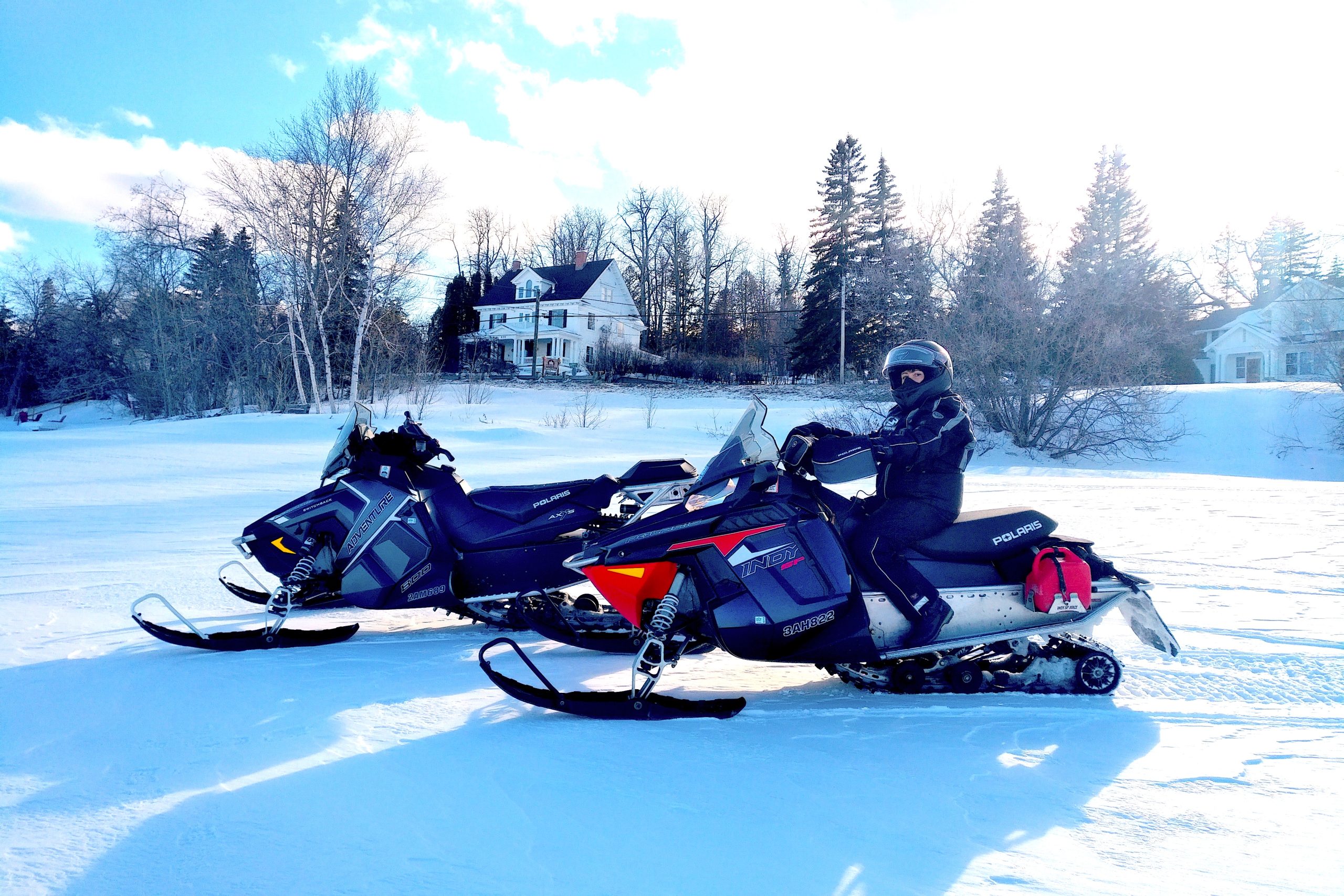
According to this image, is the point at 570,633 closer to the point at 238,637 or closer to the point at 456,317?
the point at 238,637

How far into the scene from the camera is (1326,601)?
4.77 meters

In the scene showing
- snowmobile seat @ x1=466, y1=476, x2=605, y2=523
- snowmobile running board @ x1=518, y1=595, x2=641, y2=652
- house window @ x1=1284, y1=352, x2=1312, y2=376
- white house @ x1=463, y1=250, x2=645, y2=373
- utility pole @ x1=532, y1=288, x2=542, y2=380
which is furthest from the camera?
white house @ x1=463, y1=250, x2=645, y2=373

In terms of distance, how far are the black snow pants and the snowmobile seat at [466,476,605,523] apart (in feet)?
5.15

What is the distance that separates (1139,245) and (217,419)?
4141 centimetres

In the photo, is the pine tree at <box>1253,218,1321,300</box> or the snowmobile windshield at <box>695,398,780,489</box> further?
the pine tree at <box>1253,218,1321,300</box>

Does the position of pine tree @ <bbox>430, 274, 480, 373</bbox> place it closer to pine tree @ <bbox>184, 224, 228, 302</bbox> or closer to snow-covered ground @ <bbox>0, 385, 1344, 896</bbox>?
pine tree @ <bbox>184, 224, 228, 302</bbox>

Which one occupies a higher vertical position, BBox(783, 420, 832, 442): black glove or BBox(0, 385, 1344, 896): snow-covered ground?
BBox(783, 420, 832, 442): black glove

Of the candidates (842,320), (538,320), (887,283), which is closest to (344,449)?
(887,283)

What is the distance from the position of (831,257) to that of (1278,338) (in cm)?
1768

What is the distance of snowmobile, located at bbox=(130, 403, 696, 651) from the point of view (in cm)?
434

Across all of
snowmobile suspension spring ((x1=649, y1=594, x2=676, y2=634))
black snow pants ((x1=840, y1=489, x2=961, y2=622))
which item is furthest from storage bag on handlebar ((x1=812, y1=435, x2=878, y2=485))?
snowmobile suspension spring ((x1=649, y1=594, x2=676, y2=634))

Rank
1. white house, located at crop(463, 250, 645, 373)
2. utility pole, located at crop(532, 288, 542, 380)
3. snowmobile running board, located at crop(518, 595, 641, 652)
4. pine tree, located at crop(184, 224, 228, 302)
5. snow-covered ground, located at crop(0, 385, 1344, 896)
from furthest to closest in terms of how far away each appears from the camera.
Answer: white house, located at crop(463, 250, 645, 373) < utility pole, located at crop(532, 288, 542, 380) < pine tree, located at crop(184, 224, 228, 302) < snowmobile running board, located at crop(518, 595, 641, 652) < snow-covered ground, located at crop(0, 385, 1344, 896)

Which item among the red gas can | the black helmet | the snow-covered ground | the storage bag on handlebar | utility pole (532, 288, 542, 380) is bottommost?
the snow-covered ground

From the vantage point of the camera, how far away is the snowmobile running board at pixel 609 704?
10.3 feet
